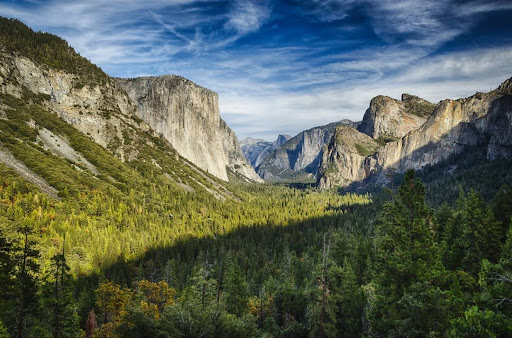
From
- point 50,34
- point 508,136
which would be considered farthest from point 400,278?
point 50,34

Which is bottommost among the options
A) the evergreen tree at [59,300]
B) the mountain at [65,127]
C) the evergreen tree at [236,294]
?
the evergreen tree at [236,294]

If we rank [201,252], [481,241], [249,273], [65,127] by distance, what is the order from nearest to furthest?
[481,241], [249,273], [201,252], [65,127]

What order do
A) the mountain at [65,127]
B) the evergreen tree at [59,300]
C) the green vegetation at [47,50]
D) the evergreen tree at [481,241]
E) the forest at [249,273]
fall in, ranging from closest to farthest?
the forest at [249,273]
the evergreen tree at [59,300]
the evergreen tree at [481,241]
the mountain at [65,127]
the green vegetation at [47,50]

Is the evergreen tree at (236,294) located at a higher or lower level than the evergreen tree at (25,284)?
lower

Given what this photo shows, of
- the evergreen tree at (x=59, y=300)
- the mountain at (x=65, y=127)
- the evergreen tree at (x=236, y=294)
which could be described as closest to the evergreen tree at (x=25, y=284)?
the evergreen tree at (x=59, y=300)

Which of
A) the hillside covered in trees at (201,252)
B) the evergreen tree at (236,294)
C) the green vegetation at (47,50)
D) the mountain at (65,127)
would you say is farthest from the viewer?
the green vegetation at (47,50)

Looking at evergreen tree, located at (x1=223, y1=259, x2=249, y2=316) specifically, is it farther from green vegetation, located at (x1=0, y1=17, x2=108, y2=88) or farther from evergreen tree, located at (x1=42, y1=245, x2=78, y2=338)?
green vegetation, located at (x1=0, y1=17, x2=108, y2=88)

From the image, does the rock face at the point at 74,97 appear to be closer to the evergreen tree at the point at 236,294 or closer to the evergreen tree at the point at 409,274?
the evergreen tree at the point at 236,294

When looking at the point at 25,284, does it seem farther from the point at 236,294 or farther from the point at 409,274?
the point at 236,294

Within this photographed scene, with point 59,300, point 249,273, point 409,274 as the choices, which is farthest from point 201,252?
point 409,274
